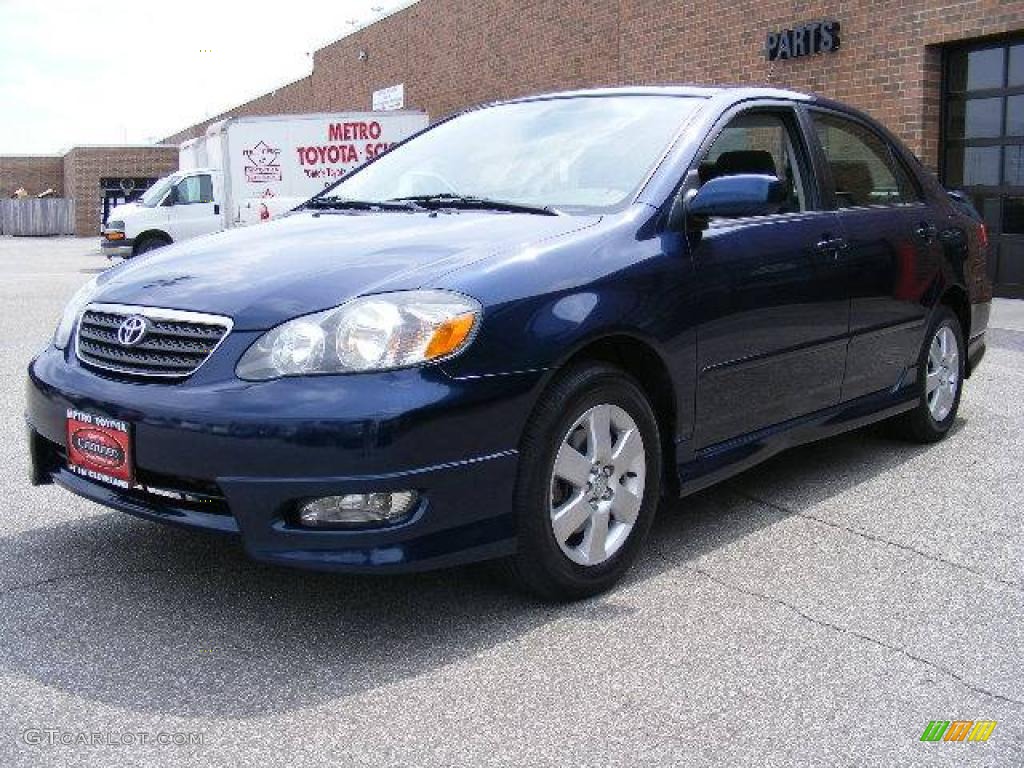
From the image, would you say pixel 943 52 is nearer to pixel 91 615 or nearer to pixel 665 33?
pixel 665 33

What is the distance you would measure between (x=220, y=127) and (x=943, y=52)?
13997mm

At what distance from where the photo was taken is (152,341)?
3.54 m

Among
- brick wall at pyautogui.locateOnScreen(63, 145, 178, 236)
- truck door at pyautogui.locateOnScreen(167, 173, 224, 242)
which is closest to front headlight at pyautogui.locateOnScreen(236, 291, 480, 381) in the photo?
truck door at pyautogui.locateOnScreen(167, 173, 224, 242)

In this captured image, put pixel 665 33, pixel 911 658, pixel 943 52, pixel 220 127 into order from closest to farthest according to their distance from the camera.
Result: pixel 911 658 → pixel 943 52 → pixel 665 33 → pixel 220 127

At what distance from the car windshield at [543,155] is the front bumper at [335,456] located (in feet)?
3.49

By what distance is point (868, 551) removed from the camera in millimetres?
4340

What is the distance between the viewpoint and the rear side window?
205 inches

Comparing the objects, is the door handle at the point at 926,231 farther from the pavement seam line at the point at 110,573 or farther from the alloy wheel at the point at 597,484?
the pavement seam line at the point at 110,573

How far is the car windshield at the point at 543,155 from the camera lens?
4.28 metres

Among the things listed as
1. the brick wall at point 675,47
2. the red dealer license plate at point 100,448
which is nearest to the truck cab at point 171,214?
the brick wall at point 675,47

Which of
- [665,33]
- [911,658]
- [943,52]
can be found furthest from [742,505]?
[665,33]

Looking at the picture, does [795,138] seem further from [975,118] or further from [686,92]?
[975,118]

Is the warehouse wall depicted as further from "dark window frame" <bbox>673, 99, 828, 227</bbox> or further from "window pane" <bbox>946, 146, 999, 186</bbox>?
"dark window frame" <bbox>673, 99, 828, 227</bbox>

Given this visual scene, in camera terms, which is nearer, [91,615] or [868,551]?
[91,615]
